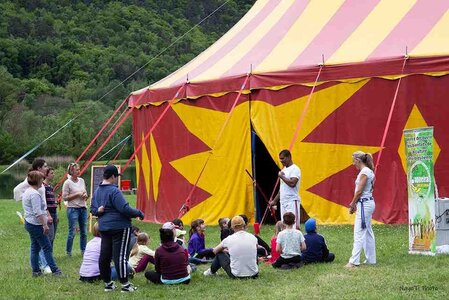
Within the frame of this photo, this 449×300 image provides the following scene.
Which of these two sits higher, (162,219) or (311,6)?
(311,6)

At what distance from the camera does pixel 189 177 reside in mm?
14930

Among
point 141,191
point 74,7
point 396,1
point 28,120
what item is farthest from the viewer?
point 74,7

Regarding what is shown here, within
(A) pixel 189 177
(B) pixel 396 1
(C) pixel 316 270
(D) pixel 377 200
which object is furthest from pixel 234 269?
(B) pixel 396 1

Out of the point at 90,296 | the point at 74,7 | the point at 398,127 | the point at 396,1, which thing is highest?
the point at 74,7

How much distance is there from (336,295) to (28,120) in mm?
60466

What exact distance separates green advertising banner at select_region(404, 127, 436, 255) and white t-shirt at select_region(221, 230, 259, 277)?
214 cm

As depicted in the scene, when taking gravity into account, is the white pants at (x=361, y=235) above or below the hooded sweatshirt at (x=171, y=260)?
above

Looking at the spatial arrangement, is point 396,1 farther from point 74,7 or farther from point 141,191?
point 74,7

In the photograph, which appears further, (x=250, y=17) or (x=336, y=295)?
(x=250, y=17)

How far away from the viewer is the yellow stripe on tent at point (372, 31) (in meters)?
13.2

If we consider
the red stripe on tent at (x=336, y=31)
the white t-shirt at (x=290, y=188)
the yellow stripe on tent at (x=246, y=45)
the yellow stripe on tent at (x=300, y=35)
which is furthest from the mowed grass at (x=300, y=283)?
the yellow stripe on tent at (x=246, y=45)

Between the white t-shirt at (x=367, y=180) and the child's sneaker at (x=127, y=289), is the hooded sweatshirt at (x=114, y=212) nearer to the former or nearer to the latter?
the child's sneaker at (x=127, y=289)

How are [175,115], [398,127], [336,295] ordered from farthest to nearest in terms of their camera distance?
1. [175,115]
2. [398,127]
3. [336,295]

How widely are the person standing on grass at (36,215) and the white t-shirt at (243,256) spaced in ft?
6.84
